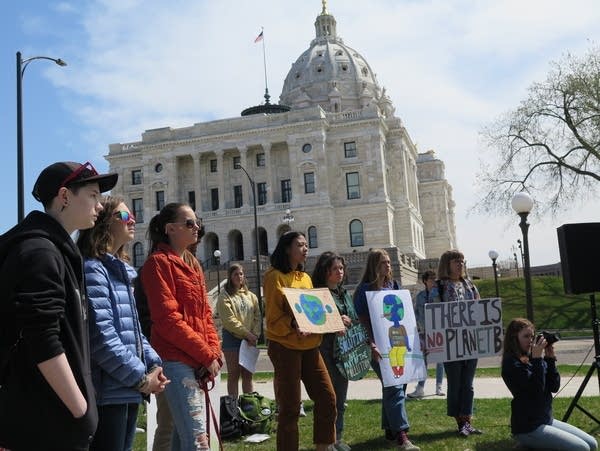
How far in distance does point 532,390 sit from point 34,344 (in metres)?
→ 5.25

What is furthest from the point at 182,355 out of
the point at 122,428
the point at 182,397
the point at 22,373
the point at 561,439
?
the point at 561,439

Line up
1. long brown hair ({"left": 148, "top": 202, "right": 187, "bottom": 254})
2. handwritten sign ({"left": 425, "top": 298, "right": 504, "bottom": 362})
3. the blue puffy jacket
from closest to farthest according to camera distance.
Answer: the blue puffy jacket
long brown hair ({"left": 148, "top": 202, "right": 187, "bottom": 254})
handwritten sign ({"left": 425, "top": 298, "right": 504, "bottom": 362})

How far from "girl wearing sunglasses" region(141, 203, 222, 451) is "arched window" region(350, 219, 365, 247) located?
56.6 metres

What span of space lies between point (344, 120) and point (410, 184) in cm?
1458

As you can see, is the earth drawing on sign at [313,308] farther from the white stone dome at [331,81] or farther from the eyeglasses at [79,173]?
the white stone dome at [331,81]

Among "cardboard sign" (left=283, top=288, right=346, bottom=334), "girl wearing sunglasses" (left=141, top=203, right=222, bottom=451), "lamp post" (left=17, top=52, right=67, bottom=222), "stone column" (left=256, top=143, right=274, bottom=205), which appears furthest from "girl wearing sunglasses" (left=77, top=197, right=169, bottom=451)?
"stone column" (left=256, top=143, right=274, bottom=205)

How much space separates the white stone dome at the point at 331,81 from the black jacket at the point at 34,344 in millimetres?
79956

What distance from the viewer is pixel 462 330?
8188mm

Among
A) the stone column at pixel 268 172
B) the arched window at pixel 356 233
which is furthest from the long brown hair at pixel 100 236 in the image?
→ the stone column at pixel 268 172

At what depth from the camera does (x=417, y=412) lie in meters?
9.26

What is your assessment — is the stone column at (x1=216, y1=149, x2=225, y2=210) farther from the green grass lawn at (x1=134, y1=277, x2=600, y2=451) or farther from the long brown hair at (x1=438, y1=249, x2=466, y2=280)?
the long brown hair at (x1=438, y1=249, x2=466, y2=280)

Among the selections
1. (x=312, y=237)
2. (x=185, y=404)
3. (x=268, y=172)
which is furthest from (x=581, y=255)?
(x=268, y=172)

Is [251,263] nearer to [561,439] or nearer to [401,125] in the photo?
[401,125]

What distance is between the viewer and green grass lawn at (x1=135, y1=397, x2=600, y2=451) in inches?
283
